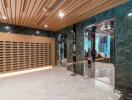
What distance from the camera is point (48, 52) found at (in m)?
9.82

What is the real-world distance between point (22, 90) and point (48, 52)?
5.35 m

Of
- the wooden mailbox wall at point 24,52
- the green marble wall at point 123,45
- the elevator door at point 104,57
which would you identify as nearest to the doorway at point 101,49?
the elevator door at point 104,57

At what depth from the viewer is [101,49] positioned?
5.53 meters

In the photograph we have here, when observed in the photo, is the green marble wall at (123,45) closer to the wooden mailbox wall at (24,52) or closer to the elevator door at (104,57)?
the elevator door at (104,57)

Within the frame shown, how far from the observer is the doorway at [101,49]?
4.98 metres

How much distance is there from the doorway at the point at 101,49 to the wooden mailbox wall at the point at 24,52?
400 cm

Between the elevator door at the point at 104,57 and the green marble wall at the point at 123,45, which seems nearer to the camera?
the green marble wall at the point at 123,45

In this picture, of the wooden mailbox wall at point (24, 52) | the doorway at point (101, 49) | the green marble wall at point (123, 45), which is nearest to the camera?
the green marble wall at point (123, 45)

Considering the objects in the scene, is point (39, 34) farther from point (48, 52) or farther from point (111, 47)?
point (111, 47)

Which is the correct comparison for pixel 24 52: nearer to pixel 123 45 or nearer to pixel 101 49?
pixel 101 49

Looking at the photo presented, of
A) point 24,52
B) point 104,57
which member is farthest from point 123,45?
point 24,52

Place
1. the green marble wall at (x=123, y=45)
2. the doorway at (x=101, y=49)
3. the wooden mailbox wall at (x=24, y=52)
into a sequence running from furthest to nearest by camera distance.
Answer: the wooden mailbox wall at (x=24, y=52)
the doorway at (x=101, y=49)
the green marble wall at (x=123, y=45)

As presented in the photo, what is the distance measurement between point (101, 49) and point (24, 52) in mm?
5101

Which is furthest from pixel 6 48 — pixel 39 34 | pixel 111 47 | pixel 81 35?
pixel 111 47
